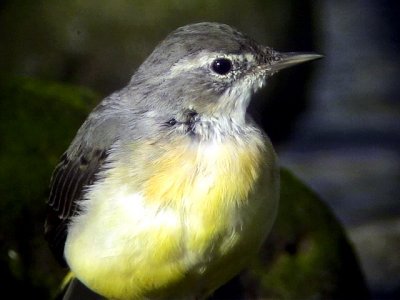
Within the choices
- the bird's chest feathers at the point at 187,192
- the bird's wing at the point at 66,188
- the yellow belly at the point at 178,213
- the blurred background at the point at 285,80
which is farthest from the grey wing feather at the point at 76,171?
the blurred background at the point at 285,80

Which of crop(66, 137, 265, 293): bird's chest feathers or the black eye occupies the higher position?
the black eye

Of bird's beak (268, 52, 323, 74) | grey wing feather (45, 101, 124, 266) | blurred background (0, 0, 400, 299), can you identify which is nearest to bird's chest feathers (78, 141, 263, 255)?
grey wing feather (45, 101, 124, 266)

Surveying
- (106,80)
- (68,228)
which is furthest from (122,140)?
(106,80)

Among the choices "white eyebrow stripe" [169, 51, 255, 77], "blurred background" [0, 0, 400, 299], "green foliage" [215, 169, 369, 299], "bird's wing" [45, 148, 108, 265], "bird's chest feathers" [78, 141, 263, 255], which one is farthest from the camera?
"blurred background" [0, 0, 400, 299]

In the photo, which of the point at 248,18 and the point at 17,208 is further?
the point at 248,18

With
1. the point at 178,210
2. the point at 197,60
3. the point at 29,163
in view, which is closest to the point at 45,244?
the point at 29,163

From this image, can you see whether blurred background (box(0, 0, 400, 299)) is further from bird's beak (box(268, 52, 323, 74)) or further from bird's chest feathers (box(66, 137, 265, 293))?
bird's chest feathers (box(66, 137, 265, 293))

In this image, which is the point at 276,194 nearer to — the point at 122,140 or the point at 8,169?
the point at 122,140

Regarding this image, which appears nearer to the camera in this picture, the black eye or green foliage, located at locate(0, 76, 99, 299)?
the black eye
